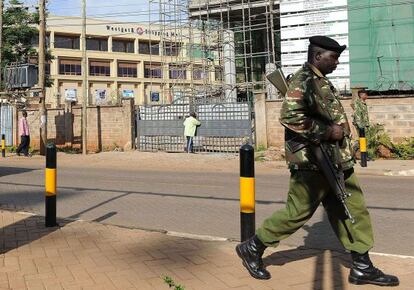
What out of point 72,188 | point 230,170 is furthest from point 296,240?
point 230,170

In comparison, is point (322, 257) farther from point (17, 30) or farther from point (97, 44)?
point (97, 44)

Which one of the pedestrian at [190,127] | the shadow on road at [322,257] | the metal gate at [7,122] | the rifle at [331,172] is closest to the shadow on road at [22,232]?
the shadow on road at [322,257]

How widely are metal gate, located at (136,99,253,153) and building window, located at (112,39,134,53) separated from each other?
55388mm

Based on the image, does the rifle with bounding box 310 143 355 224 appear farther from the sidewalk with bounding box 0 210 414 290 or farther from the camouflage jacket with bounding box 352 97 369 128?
the camouflage jacket with bounding box 352 97 369 128

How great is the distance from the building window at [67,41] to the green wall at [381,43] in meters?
53.9

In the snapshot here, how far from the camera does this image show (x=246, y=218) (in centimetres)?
479

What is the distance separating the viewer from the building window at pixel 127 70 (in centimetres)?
7469

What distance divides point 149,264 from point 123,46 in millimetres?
74228

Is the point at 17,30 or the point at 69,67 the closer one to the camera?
the point at 17,30

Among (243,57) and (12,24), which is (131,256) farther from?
(12,24)

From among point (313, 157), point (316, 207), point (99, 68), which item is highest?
point (99, 68)

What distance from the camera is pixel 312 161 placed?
13.0 feet

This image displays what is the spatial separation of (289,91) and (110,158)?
16.1 m

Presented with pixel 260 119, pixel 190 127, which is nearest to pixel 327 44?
pixel 260 119
